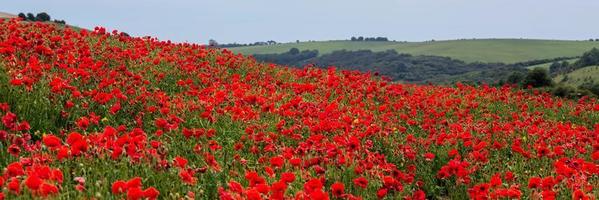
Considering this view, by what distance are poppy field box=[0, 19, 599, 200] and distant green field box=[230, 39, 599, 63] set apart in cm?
14933

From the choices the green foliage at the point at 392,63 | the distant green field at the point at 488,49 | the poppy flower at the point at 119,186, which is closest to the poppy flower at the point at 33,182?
the poppy flower at the point at 119,186

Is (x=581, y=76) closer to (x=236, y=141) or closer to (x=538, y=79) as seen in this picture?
(x=538, y=79)

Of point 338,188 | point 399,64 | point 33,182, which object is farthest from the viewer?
point 399,64

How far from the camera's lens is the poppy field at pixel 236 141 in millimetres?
5930

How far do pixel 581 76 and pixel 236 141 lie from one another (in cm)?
10074

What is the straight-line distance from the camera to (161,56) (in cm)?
1573

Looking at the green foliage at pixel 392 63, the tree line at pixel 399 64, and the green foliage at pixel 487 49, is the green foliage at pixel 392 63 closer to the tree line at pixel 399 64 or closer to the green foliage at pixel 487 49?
the tree line at pixel 399 64

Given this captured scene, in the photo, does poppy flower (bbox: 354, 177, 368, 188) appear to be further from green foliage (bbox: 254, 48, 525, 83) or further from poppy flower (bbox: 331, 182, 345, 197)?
green foliage (bbox: 254, 48, 525, 83)

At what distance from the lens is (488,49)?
576 ft

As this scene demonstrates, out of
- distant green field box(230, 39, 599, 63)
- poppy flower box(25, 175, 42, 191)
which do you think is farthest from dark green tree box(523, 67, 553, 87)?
distant green field box(230, 39, 599, 63)

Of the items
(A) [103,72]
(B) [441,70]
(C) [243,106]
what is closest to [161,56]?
(A) [103,72]

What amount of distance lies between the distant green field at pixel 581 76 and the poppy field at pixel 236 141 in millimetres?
85112

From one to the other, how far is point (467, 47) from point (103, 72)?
17994 cm

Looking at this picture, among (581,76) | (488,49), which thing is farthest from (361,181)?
(488,49)
